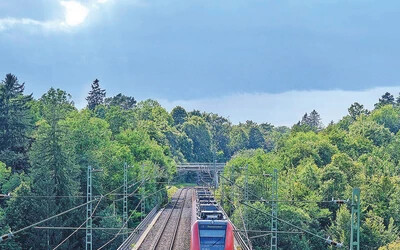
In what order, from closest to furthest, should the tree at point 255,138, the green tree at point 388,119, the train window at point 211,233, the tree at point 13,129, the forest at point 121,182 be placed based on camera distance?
1. the train window at point 211,233
2. the forest at point 121,182
3. the tree at point 13,129
4. the green tree at point 388,119
5. the tree at point 255,138

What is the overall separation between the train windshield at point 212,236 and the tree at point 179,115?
Answer: 147600 millimetres

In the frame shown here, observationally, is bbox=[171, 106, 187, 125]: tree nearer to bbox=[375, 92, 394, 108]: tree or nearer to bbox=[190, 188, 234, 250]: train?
bbox=[375, 92, 394, 108]: tree

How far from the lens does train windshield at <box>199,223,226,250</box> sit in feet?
88.3

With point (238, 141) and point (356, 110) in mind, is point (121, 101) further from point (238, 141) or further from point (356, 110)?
point (356, 110)

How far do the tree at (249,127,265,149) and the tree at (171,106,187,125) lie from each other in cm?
3277


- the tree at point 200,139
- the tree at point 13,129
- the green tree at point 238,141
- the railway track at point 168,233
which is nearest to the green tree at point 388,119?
the tree at point 200,139

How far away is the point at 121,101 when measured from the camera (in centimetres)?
17400

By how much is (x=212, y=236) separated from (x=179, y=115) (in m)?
151

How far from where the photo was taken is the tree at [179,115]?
6929 inches

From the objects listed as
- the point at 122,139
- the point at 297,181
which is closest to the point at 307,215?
the point at 297,181

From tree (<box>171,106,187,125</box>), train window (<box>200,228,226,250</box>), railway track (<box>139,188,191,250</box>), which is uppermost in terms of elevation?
tree (<box>171,106,187,125</box>)

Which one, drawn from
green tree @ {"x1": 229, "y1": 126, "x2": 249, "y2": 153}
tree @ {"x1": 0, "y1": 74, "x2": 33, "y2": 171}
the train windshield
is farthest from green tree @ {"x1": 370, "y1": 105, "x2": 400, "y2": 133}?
the train windshield

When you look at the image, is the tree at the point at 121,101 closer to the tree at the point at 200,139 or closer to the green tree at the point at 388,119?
the tree at the point at 200,139

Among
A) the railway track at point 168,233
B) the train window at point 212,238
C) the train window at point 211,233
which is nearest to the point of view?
the train window at point 212,238
